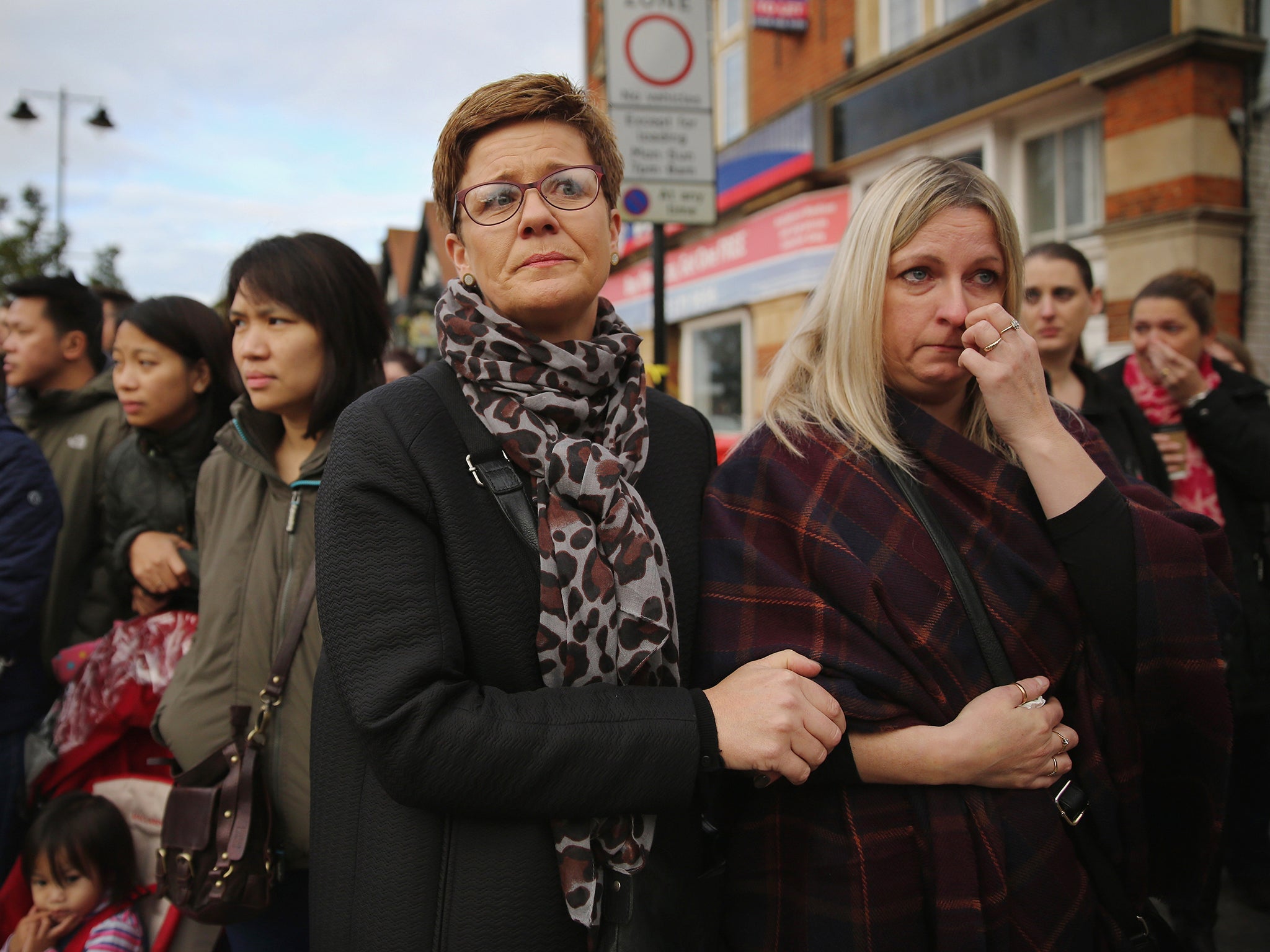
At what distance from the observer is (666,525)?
5.41 feet

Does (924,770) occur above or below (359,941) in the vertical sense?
above

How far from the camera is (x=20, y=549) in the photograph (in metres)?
2.29

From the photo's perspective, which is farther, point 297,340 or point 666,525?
point 297,340

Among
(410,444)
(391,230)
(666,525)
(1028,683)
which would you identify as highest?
(391,230)

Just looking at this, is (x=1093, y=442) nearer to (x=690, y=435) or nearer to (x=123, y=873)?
(x=690, y=435)

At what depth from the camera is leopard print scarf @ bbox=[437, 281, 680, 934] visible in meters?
1.39

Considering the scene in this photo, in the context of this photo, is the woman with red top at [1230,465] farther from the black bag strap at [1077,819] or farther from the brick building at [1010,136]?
the brick building at [1010,136]

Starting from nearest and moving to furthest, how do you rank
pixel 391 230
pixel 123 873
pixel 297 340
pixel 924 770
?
pixel 924 770
pixel 297 340
pixel 123 873
pixel 391 230

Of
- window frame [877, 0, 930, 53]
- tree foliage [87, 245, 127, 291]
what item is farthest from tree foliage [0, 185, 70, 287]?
window frame [877, 0, 930, 53]

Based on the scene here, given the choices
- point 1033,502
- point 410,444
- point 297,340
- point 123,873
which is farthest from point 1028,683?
point 123,873

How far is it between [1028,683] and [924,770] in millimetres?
265

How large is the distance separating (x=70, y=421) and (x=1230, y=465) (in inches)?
166

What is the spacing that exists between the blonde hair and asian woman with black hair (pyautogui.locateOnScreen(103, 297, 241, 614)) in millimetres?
1816

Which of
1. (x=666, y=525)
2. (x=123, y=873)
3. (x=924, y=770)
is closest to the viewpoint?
(x=924, y=770)
